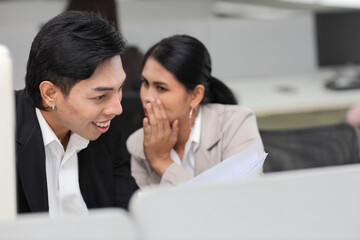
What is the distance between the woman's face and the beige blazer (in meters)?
0.06

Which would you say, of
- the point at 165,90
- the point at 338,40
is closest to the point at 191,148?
the point at 165,90

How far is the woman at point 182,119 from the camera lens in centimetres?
133

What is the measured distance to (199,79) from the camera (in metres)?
1.38

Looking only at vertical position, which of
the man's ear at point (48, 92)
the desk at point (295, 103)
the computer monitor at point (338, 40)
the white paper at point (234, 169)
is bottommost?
the desk at point (295, 103)

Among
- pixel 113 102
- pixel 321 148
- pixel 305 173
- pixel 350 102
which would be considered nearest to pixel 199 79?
pixel 113 102

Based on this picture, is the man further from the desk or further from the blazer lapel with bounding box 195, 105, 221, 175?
the desk

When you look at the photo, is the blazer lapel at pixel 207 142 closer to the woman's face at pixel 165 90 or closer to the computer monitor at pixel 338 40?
the woman's face at pixel 165 90

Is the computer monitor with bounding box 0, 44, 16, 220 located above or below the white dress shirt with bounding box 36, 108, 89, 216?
above

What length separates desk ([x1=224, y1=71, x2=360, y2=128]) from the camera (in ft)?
8.76

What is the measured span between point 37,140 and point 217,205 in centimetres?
57

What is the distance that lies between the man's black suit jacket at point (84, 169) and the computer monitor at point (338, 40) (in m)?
2.12

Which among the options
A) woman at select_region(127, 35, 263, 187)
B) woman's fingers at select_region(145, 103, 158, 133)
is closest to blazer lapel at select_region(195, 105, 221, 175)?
woman at select_region(127, 35, 263, 187)

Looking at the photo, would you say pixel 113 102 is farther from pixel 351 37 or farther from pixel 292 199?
pixel 351 37

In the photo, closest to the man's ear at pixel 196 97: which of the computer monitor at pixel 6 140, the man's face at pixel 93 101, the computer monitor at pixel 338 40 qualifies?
Result: the man's face at pixel 93 101
